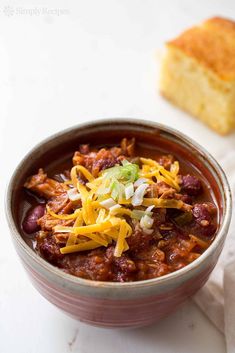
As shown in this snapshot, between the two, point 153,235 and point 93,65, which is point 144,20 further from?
point 153,235

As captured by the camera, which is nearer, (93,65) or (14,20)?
(93,65)

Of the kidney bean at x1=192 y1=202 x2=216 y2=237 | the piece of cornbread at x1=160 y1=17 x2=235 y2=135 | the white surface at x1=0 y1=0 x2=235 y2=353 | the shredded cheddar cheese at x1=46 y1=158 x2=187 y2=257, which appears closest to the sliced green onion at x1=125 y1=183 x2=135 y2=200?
the shredded cheddar cheese at x1=46 y1=158 x2=187 y2=257

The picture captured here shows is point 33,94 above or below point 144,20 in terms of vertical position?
below

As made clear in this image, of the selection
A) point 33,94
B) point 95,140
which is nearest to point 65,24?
point 33,94

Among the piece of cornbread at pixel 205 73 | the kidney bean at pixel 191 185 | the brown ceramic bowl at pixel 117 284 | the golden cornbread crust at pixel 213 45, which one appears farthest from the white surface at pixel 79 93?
the kidney bean at pixel 191 185

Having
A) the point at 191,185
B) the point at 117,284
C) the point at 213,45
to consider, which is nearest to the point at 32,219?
the point at 117,284

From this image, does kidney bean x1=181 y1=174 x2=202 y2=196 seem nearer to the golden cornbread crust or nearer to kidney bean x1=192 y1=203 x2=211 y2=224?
kidney bean x1=192 y1=203 x2=211 y2=224
